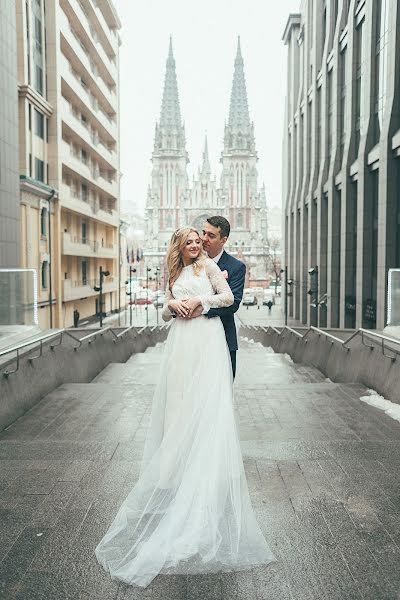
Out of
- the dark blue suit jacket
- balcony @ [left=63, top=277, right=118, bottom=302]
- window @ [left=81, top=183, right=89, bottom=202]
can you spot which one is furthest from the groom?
window @ [left=81, top=183, right=89, bottom=202]

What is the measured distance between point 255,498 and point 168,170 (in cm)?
13236

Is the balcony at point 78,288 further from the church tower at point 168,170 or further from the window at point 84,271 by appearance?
the church tower at point 168,170

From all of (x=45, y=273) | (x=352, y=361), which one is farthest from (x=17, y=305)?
(x=45, y=273)

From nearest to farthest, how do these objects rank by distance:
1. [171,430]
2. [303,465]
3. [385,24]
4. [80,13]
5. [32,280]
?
[171,430], [303,465], [32,280], [385,24], [80,13]

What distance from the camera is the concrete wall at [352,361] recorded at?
9.00 meters

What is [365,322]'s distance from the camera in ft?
83.0

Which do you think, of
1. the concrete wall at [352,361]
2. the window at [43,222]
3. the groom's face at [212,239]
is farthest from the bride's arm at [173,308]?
the window at [43,222]

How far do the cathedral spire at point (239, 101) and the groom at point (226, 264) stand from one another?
133318mm

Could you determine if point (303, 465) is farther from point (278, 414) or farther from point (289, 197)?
point (289, 197)

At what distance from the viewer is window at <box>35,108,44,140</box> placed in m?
29.7

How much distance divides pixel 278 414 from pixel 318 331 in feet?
21.0

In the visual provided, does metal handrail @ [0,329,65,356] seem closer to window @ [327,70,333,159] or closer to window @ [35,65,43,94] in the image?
window @ [35,65,43,94]

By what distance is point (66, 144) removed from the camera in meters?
33.9

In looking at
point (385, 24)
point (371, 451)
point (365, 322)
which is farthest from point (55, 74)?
point (371, 451)
